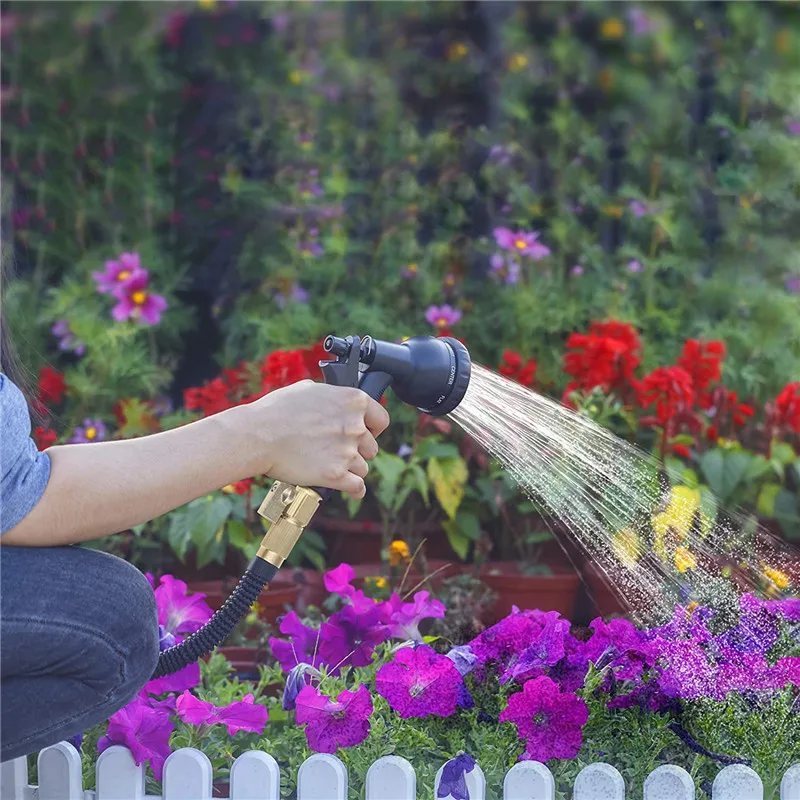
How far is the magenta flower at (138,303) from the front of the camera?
3.44m

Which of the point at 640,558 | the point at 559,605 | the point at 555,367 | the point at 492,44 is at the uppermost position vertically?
the point at 492,44

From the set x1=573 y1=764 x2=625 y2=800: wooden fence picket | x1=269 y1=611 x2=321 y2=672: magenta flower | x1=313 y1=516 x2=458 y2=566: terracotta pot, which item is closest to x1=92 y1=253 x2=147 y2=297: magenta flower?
x1=313 y1=516 x2=458 y2=566: terracotta pot

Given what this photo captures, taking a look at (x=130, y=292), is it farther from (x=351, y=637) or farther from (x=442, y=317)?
(x=351, y=637)

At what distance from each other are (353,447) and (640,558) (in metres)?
0.95

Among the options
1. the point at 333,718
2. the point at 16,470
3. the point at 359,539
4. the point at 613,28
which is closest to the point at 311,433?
the point at 16,470

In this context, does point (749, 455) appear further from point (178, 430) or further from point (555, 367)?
point (178, 430)

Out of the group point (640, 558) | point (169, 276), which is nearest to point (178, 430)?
point (640, 558)

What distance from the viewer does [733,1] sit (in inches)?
155

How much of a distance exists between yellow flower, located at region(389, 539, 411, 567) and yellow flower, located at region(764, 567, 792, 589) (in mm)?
781

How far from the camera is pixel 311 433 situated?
4.85 ft

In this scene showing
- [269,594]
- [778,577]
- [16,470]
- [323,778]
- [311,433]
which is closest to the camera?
[16,470]

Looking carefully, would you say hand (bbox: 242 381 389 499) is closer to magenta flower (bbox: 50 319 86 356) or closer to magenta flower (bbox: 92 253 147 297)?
magenta flower (bbox: 92 253 147 297)

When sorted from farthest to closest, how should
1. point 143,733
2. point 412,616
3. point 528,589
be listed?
1. point 528,589
2. point 412,616
3. point 143,733

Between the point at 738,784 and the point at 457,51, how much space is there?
294cm
